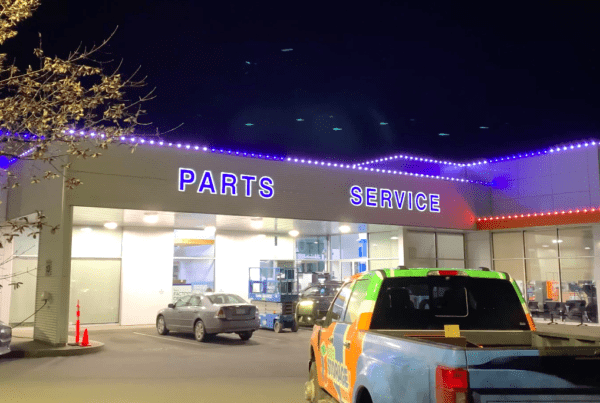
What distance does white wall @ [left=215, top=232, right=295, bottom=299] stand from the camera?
85.4 feet

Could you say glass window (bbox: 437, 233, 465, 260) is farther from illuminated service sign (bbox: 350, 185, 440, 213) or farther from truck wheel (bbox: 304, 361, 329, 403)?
truck wheel (bbox: 304, 361, 329, 403)

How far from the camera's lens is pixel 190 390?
415 inches

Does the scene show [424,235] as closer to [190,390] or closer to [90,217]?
[90,217]

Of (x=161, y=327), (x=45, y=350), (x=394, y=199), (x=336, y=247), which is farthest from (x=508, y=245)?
(x=45, y=350)

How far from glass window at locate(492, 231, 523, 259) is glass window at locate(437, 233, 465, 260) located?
1.53 meters

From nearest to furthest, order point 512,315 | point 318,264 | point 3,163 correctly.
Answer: point 512,315
point 3,163
point 318,264

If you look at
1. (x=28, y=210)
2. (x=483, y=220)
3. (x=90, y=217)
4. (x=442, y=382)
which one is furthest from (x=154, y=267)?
(x=442, y=382)

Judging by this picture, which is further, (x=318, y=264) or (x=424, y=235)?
(x=318, y=264)

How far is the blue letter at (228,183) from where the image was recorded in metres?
19.3

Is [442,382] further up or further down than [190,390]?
further up

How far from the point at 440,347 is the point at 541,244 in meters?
22.8

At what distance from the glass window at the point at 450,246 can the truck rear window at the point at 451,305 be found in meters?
20.4

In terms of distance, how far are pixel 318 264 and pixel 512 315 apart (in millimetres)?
22188

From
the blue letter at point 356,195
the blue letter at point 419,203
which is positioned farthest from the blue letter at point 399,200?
the blue letter at point 356,195
